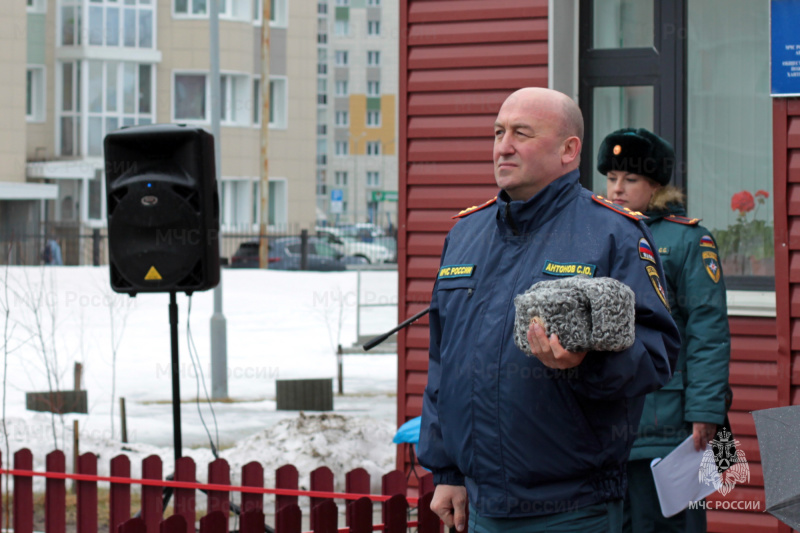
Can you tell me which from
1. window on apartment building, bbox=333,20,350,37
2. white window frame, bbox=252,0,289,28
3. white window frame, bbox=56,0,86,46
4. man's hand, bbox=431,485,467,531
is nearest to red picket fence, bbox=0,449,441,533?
man's hand, bbox=431,485,467,531

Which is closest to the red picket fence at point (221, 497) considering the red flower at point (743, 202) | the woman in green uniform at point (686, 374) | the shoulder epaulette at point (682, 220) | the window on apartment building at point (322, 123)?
the woman in green uniform at point (686, 374)

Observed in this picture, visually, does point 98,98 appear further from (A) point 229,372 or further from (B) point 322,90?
(B) point 322,90

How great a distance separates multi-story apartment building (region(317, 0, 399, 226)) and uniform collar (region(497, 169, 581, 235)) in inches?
2963

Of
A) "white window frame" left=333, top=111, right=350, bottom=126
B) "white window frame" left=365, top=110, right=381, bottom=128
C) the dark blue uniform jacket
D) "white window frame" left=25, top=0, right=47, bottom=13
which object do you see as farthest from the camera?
"white window frame" left=333, top=111, right=350, bottom=126

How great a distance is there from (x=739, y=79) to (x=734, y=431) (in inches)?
72.7

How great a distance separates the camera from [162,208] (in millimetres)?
5578

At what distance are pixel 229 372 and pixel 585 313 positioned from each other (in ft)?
38.5

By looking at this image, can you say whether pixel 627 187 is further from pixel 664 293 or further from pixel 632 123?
pixel 632 123

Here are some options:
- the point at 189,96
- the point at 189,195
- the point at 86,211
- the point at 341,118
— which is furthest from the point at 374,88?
the point at 189,195

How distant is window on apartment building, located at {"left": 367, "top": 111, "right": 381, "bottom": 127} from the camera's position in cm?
8094

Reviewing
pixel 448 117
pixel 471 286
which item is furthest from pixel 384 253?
pixel 471 286

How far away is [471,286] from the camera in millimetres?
2566

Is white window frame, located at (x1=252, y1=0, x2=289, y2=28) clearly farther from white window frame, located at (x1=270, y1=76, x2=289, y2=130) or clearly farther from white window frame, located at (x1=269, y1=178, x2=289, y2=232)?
white window frame, located at (x1=269, y1=178, x2=289, y2=232)

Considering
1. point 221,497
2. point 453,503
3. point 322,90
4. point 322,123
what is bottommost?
point 221,497
